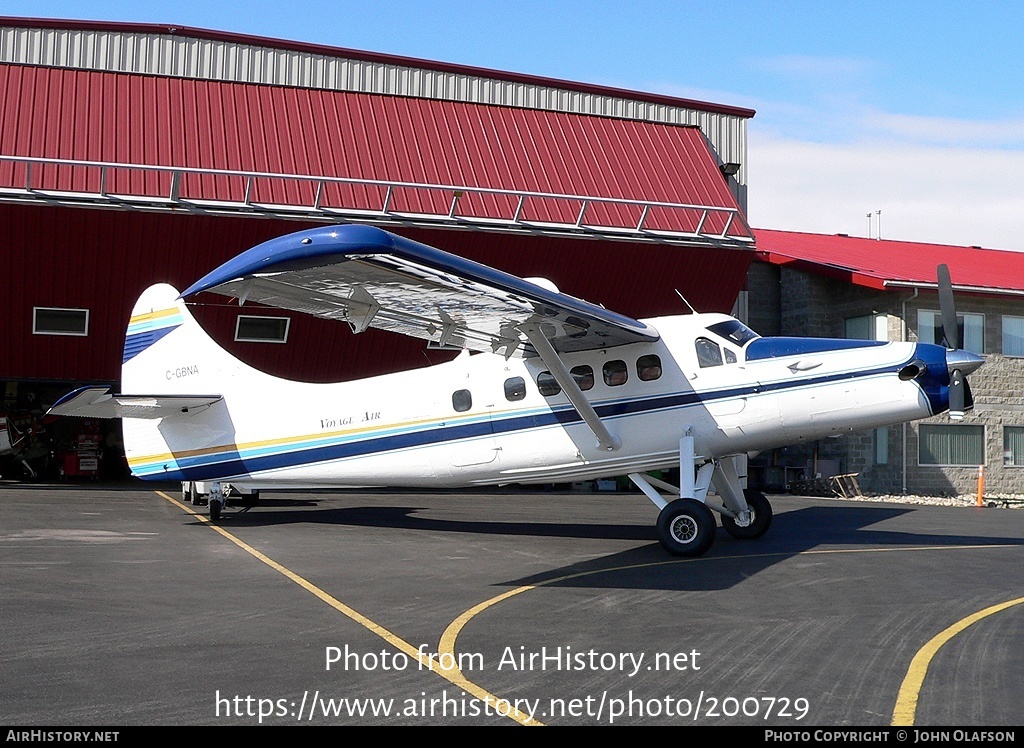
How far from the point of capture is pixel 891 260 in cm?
3309

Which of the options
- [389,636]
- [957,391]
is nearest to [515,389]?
[957,391]

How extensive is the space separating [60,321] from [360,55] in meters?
10.3

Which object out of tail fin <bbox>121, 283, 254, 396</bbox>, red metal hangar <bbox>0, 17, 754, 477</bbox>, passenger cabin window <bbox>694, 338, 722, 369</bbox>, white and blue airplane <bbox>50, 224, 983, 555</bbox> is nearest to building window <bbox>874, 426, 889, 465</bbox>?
red metal hangar <bbox>0, 17, 754, 477</bbox>

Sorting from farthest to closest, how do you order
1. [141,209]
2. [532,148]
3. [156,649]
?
[532,148]
[141,209]
[156,649]

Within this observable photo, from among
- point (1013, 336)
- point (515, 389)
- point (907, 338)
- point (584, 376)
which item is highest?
point (1013, 336)

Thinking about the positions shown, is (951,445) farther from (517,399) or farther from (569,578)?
(569,578)

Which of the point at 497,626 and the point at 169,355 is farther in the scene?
the point at 169,355

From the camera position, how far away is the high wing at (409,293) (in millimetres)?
8133

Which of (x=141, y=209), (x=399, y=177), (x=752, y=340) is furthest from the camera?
(x=399, y=177)

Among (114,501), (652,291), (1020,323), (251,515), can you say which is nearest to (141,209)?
(114,501)

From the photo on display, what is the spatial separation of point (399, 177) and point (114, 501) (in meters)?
9.79

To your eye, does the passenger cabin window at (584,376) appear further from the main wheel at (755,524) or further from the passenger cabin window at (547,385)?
the main wheel at (755,524)

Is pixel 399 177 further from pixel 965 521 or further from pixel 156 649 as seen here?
pixel 156 649

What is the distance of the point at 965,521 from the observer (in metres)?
18.5
